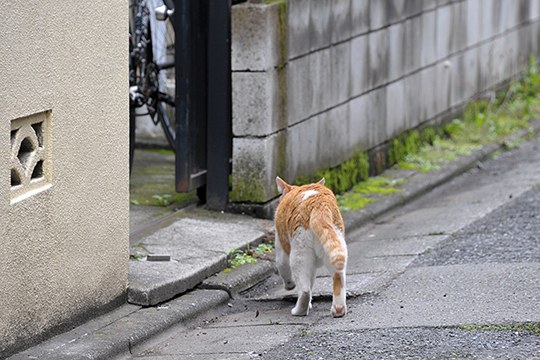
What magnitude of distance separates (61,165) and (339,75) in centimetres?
416

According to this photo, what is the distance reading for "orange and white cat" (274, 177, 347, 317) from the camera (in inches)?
261

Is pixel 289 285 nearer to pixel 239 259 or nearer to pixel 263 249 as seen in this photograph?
pixel 239 259

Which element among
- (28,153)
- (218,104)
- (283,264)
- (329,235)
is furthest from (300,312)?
(218,104)

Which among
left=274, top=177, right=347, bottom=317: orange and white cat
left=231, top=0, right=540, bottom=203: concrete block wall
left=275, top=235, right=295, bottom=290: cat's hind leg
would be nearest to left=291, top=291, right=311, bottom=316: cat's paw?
left=274, top=177, right=347, bottom=317: orange and white cat

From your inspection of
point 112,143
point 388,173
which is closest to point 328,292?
point 112,143

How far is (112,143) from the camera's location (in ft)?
22.6

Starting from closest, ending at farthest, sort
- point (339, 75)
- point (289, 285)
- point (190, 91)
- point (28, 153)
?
1. point (28, 153)
2. point (289, 285)
3. point (190, 91)
4. point (339, 75)

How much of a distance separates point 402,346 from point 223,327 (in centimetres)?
131

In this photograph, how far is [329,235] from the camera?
6613 millimetres

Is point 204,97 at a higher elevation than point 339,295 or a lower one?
higher

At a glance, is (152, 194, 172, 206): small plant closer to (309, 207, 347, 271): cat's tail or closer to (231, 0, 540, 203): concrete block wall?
(231, 0, 540, 203): concrete block wall

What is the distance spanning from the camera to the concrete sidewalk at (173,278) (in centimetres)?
639

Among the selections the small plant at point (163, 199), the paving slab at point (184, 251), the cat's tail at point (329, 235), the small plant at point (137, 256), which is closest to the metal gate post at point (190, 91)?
the small plant at point (163, 199)

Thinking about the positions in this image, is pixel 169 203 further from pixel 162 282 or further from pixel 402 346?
pixel 402 346
